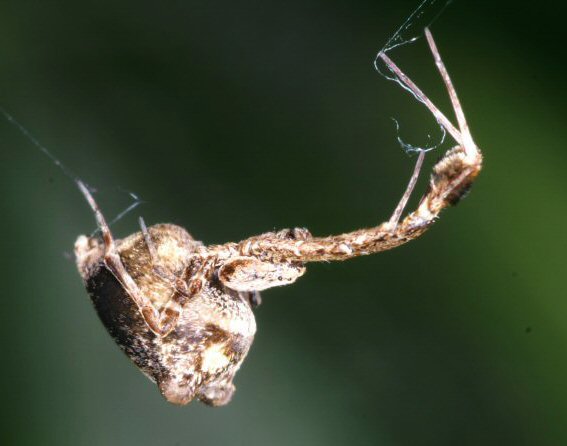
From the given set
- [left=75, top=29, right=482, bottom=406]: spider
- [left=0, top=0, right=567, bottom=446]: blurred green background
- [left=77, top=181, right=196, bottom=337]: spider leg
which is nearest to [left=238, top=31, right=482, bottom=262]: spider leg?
[left=75, top=29, right=482, bottom=406]: spider

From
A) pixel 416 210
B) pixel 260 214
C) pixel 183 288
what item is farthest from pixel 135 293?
pixel 260 214

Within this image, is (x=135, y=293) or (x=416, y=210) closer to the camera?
(x=416, y=210)

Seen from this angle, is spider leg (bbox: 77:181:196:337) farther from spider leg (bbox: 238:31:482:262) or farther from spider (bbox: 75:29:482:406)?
spider leg (bbox: 238:31:482:262)

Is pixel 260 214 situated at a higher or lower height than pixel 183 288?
higher

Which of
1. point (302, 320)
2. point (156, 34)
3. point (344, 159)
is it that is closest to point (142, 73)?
point (156, 34)

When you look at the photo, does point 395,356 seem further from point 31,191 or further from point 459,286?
point 31,191

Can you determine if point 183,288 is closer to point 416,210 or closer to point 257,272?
point 257,272

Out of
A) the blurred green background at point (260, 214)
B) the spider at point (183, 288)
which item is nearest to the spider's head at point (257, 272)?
the spider at point (183, 288)

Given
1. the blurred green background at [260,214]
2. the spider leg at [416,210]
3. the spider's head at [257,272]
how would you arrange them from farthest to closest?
the blurred green background at [260,214] < the spider's head at [257,272] < the spider leg at [416,210]

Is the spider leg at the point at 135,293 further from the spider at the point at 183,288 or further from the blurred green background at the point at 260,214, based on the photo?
the blurred green background at the point at 260,214
